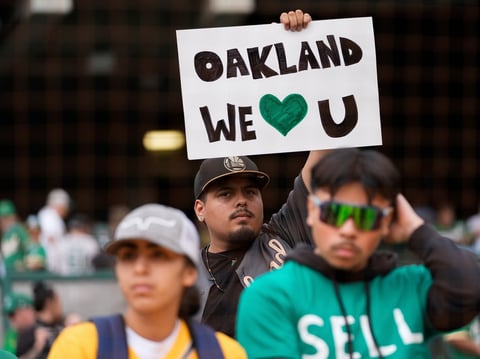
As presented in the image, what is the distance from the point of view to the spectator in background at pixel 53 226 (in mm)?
15523

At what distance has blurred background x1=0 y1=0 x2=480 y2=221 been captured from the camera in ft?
62.3

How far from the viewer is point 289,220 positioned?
15.9 ft

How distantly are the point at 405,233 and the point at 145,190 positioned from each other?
18.4 m

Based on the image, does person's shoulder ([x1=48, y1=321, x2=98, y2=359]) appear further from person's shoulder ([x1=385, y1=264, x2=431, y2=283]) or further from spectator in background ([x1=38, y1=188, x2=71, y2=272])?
spectator in background ([x1=38, y1=188, x2=71, y2=272])

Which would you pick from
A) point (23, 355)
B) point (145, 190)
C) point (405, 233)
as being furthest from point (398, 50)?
point (405, 233)

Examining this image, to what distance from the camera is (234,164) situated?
4961mm

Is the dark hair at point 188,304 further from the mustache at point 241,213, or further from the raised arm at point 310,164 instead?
the mustache at point 241,213

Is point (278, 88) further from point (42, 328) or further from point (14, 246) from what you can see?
point (14, 246)

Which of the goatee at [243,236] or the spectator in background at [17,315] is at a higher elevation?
the goatee at [243,236]

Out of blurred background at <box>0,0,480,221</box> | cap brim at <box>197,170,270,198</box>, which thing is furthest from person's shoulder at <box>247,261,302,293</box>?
blurred background at <box>0,0,480,221</box>

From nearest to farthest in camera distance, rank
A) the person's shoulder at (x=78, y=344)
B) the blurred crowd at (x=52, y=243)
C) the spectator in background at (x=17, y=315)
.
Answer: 1. the person's shoulder at (x=78, y=344)
2. the spectator in background at (x=17, y=315)
3. the blurred crowd at (x=52, y=243)

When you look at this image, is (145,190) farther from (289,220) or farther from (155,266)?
(155,266)

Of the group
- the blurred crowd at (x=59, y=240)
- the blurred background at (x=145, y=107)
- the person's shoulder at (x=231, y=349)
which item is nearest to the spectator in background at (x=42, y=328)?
the blurred crowd at (x=59, y=240)

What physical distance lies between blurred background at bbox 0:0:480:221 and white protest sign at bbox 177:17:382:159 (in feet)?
42.7
